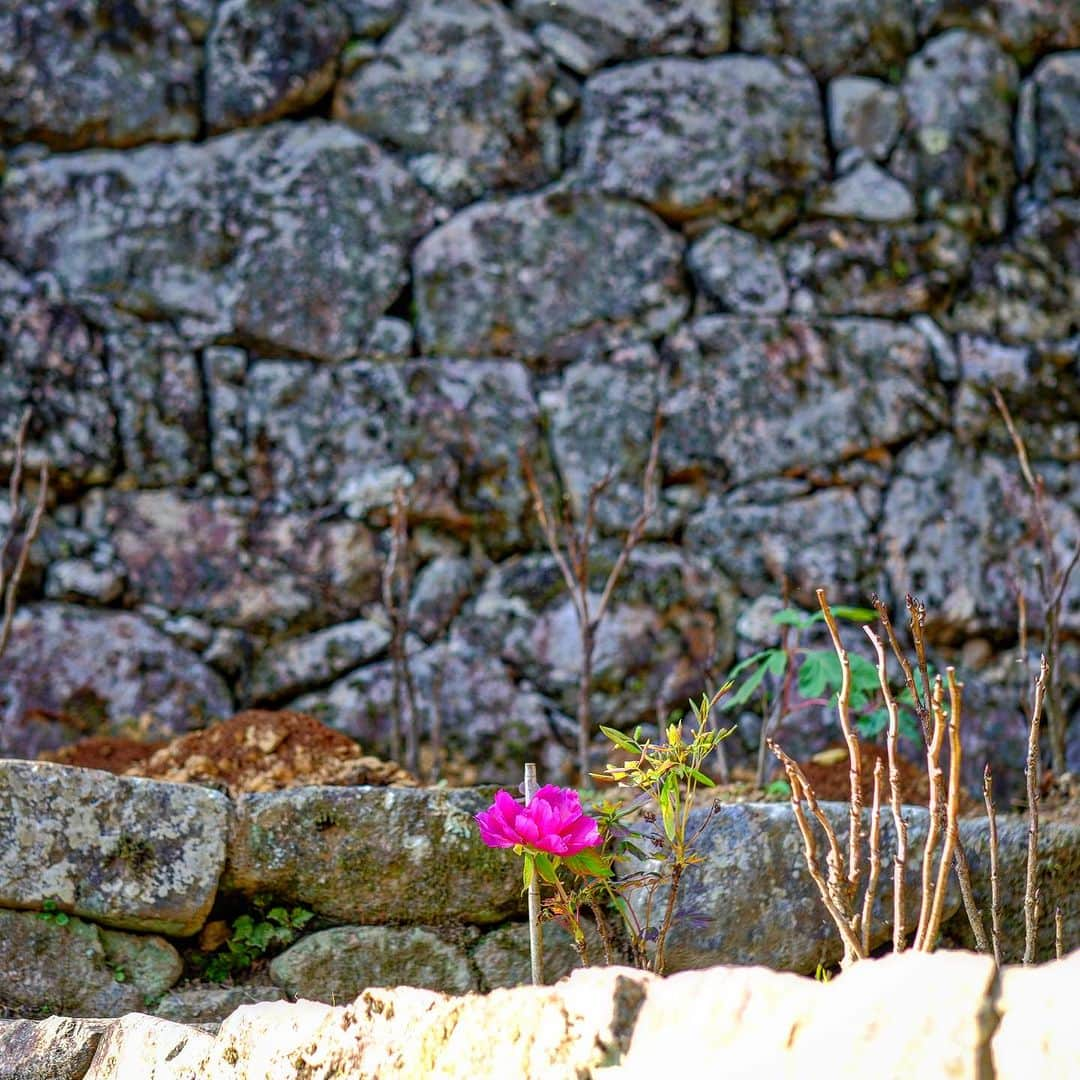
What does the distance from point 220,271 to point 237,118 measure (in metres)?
0.49

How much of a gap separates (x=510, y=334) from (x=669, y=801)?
83.8 inches

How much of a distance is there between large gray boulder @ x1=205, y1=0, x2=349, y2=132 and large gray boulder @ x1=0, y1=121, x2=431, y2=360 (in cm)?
14

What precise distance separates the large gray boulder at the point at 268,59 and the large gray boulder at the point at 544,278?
614 mm

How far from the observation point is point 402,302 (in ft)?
11.5

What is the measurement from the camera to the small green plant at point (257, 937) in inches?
75.4

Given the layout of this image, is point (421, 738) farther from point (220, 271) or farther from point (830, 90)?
point (830, 90)

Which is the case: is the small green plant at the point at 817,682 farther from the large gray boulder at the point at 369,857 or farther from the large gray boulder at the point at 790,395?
the large gray boulder at the point at 790,395

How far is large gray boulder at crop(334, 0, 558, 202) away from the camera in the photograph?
3.61 m

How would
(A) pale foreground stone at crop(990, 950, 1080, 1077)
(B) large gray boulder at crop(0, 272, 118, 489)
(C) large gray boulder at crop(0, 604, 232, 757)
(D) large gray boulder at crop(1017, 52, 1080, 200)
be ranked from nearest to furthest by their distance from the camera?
(A) pale foreground stone at crop(990, 950, 1080, 1077) → (C) large gray boulder at crop(0, 604, 232, 757) → (B) large gray boulder at crop(0, 272, 118, 489) → (D) large gray boulder at crop(1017, 52, 1080, 200)

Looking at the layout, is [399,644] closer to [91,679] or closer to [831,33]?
[91,679]

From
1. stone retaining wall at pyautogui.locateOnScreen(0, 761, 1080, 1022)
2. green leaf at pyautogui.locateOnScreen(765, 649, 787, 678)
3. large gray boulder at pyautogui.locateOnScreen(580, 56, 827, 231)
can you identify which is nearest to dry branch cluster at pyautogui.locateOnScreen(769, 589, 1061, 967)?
stone retaining wall at pyautogui.locateOnScreen(0, 761, 1080, 1022)

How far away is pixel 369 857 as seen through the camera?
1.90 meters

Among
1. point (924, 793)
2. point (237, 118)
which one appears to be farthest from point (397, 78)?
point (924, 793)

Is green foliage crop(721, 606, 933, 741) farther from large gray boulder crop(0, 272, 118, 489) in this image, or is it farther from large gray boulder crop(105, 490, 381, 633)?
large gray boulder crop(0, 272, 118, 489)
